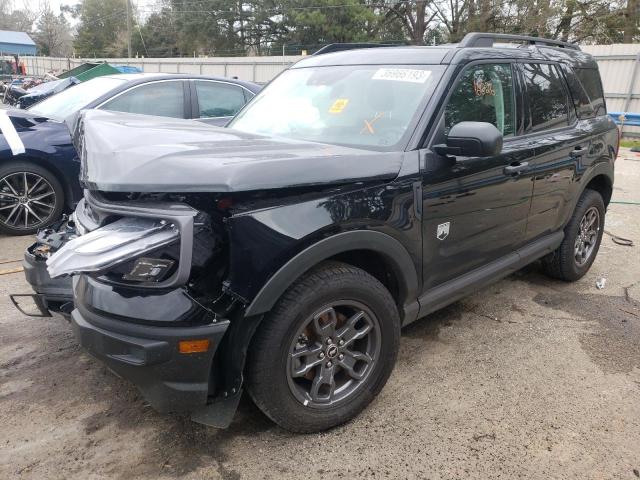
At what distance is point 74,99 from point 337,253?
4956 millimetres

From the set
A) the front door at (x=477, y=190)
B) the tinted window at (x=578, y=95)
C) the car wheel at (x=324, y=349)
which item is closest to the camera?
the car wheel at (x=324, y=349)

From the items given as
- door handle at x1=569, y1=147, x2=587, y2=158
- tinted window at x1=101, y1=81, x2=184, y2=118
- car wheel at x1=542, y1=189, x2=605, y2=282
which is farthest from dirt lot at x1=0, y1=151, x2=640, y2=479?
tinted window at x1=101, y1=81, x2=184, y2=118

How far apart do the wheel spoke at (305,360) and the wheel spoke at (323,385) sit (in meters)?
0.06

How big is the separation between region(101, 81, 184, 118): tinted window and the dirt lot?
2.74 m

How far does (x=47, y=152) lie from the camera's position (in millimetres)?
5238

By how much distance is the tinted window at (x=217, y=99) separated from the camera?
249 inches

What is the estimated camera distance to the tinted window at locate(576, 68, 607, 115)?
4.36 m

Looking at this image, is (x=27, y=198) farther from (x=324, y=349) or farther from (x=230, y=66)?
(x=230, y=66)

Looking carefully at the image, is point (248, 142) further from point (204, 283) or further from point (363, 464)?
point (363, 464)

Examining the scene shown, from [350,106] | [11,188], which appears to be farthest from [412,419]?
[11,188]

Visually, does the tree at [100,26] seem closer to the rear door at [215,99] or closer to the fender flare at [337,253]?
the rear door at [215,99]

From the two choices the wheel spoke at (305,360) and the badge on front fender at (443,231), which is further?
the badge on front fender at (443,231)

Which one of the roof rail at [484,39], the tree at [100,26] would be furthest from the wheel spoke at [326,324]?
the tree at [100,26]

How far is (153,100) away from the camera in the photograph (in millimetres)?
5922
